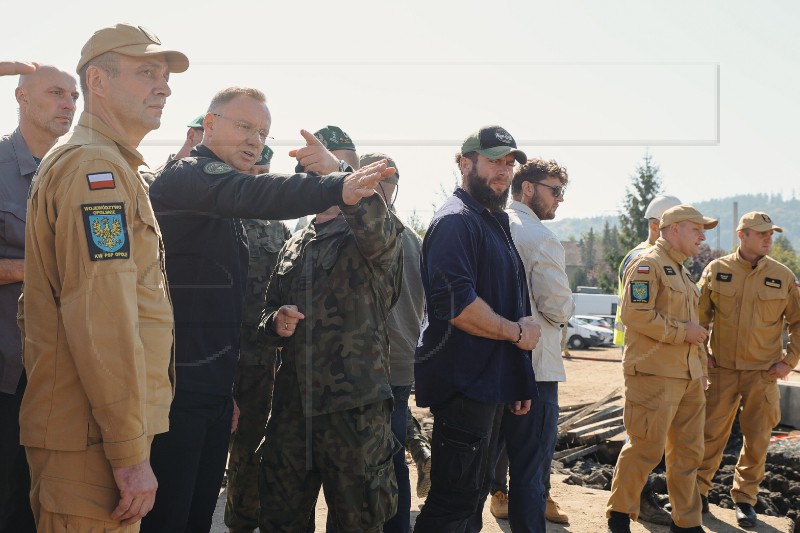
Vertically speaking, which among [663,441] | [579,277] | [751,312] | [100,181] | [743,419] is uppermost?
[100,181]

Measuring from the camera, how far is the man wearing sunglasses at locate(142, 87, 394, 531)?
2592 millimetres

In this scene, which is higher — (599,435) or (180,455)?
(180,455)

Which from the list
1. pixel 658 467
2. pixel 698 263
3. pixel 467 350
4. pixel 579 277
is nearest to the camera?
pixel 467 350

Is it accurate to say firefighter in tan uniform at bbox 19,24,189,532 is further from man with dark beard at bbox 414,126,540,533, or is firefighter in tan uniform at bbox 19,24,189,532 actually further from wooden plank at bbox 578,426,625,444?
wooden plank at bbox 578,426,625,444

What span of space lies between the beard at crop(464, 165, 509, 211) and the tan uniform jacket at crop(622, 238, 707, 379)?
175cm

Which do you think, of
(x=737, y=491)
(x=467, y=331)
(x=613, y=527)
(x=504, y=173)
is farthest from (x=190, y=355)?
(x=737, y=491)

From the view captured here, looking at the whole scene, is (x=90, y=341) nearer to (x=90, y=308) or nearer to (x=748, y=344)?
(x=90, y=308)

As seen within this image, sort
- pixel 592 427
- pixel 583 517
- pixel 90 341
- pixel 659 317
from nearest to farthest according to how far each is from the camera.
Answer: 1. pixel 90 341
2. pixel 659 317
3. pixel 583 517
4. pixel 592 427

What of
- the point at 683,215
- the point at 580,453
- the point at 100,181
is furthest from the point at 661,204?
the point at 100,181

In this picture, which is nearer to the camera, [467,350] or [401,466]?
[467,350]

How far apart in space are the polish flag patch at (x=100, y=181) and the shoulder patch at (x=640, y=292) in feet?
12.9

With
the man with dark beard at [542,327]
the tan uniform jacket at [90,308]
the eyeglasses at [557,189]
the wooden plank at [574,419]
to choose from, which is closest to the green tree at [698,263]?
the wooden plank at [574,419]

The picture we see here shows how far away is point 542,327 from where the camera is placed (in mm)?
4512

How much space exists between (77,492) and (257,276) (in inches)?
88.3
